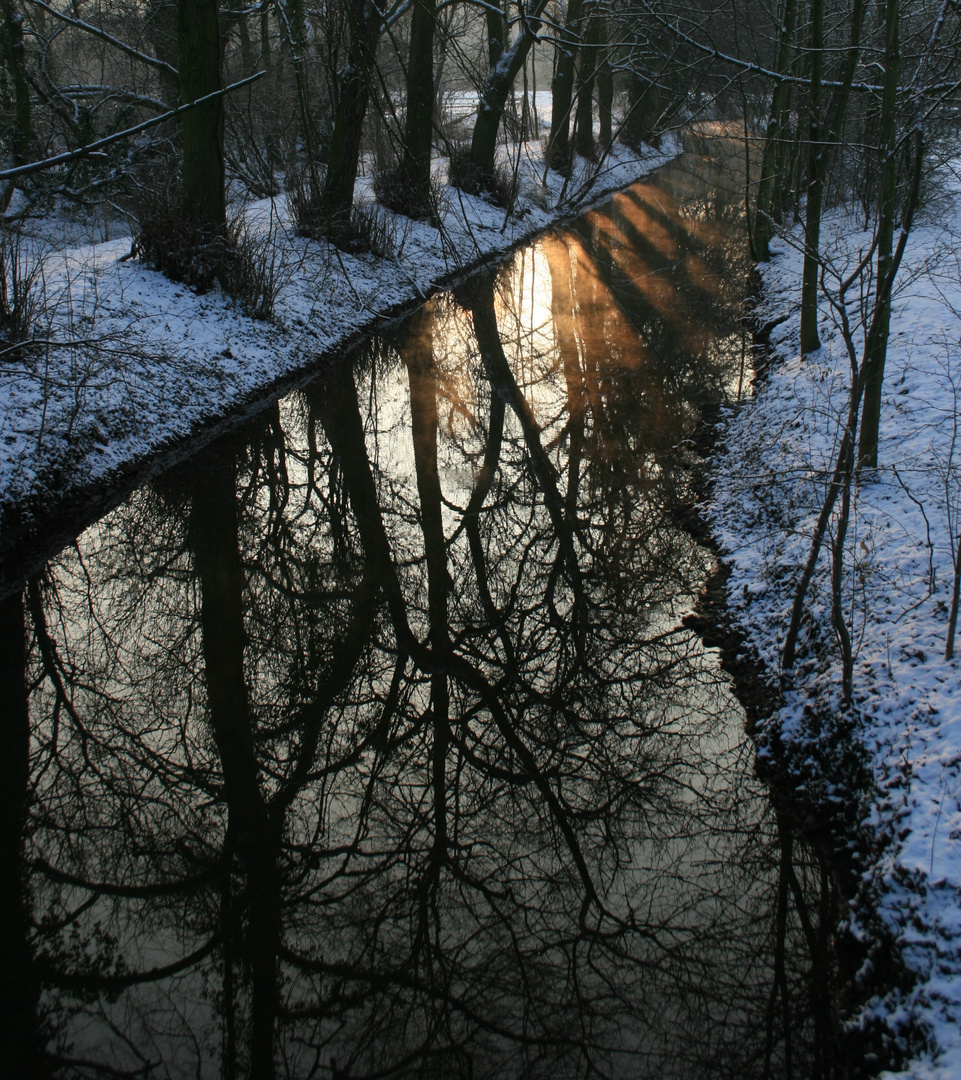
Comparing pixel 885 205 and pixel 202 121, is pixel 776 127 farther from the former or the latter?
pixel 202 121

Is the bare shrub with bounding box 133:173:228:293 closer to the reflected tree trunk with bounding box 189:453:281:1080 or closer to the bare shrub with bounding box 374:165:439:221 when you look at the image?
the reflected tree trunk with bounding box 189:453:281:1080

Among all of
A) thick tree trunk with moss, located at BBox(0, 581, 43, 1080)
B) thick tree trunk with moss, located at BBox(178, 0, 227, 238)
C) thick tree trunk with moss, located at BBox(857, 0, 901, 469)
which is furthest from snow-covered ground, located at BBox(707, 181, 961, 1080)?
thick tree trunk with moss, located at BBox(178, 0, 227, 238)

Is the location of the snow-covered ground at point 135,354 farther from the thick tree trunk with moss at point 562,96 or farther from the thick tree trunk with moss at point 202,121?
the thick tree trunk with moss at point 562,96

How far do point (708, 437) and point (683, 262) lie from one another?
8.06 m

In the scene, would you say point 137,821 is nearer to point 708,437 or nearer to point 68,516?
point 68,516

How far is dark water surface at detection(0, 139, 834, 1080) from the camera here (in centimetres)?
268

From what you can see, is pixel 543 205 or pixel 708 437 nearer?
pixel 708 437

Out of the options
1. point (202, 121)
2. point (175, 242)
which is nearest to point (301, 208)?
point (202, 121)

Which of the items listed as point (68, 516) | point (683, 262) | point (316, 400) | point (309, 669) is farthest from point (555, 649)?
point (683, 262)

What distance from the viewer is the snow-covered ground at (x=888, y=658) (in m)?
2.58

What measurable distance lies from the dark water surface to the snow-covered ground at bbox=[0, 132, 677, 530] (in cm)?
52

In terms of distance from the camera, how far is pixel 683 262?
14305 mm

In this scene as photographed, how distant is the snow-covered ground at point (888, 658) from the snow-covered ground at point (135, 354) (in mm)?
2514

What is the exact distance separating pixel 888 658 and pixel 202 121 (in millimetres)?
8311
